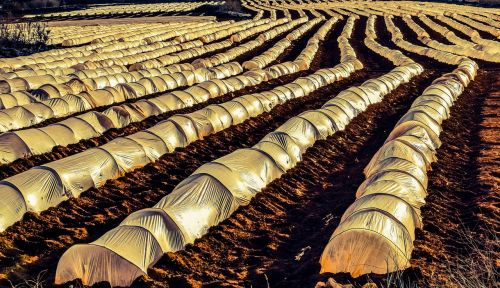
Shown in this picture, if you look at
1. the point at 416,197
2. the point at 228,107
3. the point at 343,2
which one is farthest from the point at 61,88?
the point at 343,2

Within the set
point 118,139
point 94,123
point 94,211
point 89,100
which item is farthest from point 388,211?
point 89,100

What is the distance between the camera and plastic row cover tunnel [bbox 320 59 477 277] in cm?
826

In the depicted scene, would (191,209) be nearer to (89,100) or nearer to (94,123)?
(94,123)

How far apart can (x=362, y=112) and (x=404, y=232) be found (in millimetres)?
10713

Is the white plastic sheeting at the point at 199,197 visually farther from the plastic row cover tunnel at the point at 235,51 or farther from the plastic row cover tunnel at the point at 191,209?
the plastic row cover tunnel at the point at 235,51

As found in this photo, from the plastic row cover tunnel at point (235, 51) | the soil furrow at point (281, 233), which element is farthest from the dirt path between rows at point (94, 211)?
the plastic row cover tunnel at point (235, 51)

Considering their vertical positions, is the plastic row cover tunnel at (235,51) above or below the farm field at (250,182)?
below

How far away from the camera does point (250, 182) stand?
462 inches

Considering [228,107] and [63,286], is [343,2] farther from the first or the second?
[63,286]

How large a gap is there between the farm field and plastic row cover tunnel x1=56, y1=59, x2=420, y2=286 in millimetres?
34

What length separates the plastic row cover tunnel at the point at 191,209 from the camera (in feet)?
26.9

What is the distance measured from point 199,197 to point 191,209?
47 centimetres

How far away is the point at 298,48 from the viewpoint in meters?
36.0

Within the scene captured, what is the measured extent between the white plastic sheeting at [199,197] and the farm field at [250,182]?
0.04m
